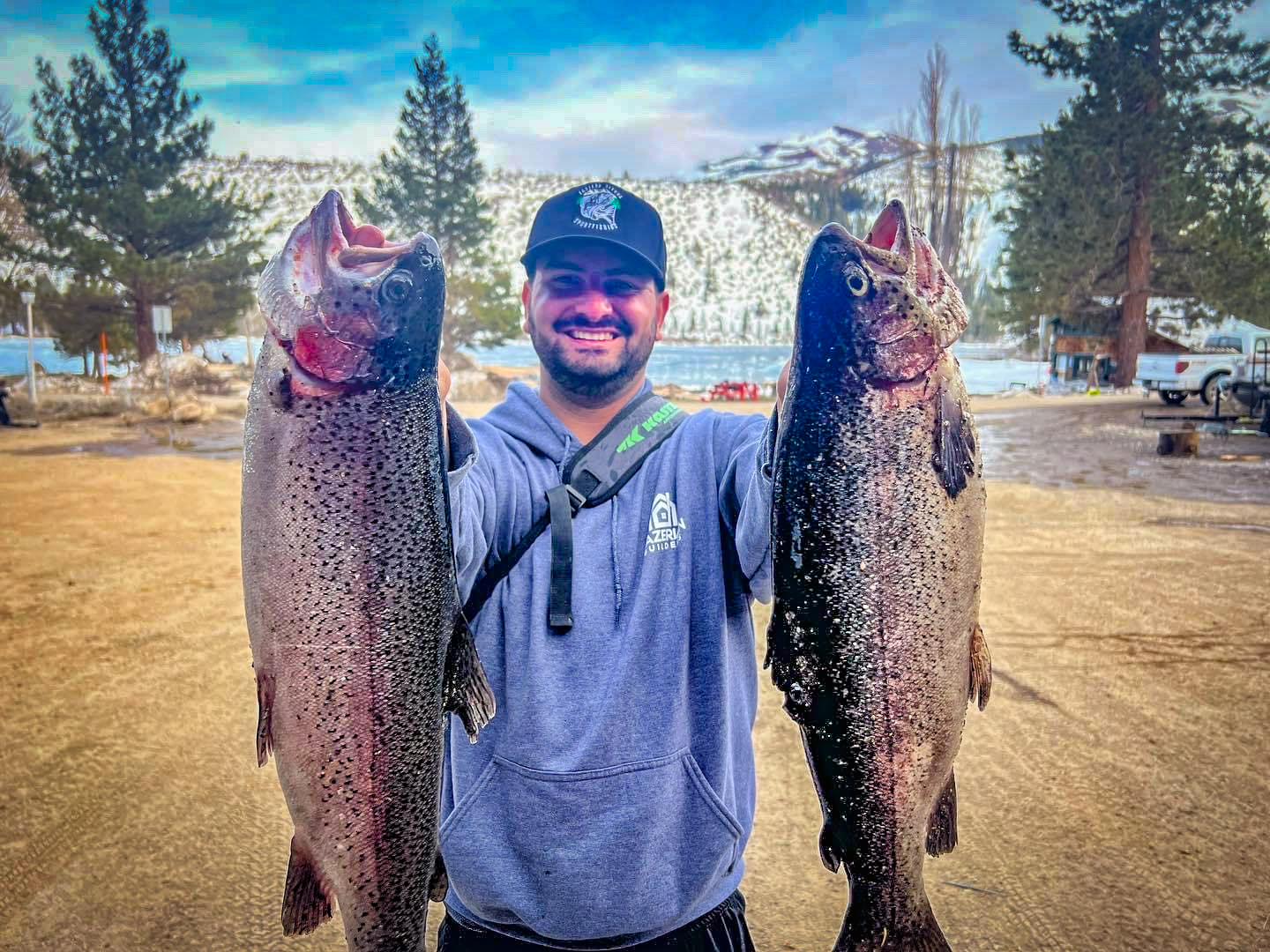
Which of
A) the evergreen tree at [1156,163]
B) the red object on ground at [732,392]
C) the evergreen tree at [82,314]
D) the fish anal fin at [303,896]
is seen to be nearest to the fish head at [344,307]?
the fish anal fin at [303,896]

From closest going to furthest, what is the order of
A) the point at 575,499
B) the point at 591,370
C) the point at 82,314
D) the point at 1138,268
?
the point at 575,499
the point at 591,370
the point at 82,314
the point at 1138,268

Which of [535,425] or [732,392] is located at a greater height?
[535,425]

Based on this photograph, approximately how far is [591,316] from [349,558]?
40.8 inches

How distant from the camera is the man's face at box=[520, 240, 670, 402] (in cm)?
240

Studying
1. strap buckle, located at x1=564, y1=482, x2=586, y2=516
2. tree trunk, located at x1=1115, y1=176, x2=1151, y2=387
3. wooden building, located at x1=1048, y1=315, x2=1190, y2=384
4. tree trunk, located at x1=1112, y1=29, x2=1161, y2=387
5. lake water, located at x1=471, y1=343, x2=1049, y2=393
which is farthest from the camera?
lake water, located at x1=471, y1=343, x2=1049, y2=393

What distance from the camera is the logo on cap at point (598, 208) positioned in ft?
7.93

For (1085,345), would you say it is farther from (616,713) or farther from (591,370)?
(616,713)

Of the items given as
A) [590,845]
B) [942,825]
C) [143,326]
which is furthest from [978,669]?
[143,326]

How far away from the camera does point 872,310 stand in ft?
5.54

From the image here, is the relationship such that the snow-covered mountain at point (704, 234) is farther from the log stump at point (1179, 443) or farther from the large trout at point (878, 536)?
the large trout at point (878, 536)

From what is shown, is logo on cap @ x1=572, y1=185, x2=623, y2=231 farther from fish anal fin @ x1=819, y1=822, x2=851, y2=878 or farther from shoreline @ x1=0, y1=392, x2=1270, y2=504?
shoreline @ x1=0, y1=392, x2=1270, y2=504

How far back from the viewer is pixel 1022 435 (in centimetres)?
1867

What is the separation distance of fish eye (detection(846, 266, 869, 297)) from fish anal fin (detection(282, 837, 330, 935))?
62.6 inches

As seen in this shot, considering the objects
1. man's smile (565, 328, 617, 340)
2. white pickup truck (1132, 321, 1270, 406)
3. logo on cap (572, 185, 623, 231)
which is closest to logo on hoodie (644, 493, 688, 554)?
man's smile (565, 328, 617, 340)
